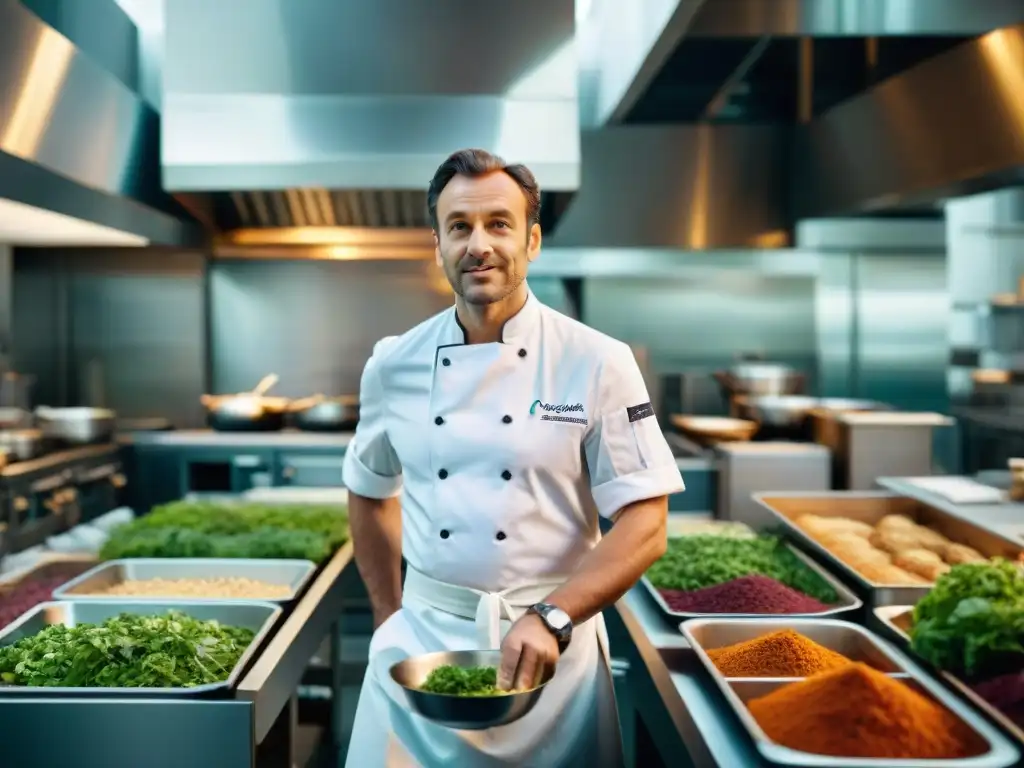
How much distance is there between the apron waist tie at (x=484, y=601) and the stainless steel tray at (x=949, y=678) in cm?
67

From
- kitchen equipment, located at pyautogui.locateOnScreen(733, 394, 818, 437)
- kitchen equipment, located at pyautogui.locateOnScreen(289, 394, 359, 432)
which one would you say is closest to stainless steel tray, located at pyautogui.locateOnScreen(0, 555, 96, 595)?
kitchen equipment, located at pyautogui.locateOnScreen(289, 394, 359, 432)

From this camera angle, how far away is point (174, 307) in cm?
533

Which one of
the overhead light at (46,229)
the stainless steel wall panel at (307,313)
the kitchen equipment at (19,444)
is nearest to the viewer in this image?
the overhead light at (46,229)

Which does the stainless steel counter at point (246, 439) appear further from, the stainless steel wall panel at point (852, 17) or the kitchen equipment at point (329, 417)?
the stainless steel wall panel at point (852, 17)

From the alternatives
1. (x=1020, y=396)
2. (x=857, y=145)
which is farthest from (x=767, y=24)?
(x=1020, y=396)

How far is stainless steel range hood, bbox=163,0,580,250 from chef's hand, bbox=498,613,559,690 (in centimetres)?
279

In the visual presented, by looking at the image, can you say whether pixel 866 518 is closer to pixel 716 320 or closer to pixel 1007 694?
pixel 1007 694

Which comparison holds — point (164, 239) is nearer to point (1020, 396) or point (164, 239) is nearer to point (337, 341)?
point (337, 341)

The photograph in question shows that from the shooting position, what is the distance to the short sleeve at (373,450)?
1.94m

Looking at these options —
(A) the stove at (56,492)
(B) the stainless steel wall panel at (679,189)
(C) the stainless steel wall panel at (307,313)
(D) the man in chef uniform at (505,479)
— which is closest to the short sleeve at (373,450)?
(D) the man in chef uniform at (505,479)

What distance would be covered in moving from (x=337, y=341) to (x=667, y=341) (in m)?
1.84

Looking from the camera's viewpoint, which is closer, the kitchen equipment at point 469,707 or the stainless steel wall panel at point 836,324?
the kitchen equipment at point 469,707

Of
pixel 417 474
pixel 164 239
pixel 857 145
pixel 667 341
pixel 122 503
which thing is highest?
pixel 857 145

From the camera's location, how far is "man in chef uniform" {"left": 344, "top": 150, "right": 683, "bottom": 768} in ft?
5.53
